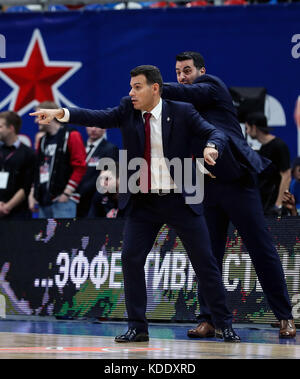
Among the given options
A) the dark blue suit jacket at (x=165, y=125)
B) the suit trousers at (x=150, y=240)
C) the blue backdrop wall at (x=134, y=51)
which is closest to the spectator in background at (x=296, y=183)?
the blue backdrop wall at (x=134, y=51)

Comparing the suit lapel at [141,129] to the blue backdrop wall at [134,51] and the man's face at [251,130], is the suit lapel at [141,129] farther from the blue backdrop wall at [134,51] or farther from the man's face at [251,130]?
the blue backdrop wall at [134,51]

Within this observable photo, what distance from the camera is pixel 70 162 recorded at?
9.44m

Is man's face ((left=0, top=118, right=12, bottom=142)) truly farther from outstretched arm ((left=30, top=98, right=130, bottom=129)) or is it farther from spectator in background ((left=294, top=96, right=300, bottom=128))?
outstretched arm ((left=30, top=98, right=130, bottom=129))

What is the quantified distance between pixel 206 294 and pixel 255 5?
15.7 ft

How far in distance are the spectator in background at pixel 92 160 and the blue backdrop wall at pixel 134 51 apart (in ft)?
2.73

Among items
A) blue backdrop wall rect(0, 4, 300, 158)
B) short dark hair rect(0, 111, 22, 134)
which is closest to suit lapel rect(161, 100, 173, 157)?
short dark hair rect(0, 111, 22, 134)

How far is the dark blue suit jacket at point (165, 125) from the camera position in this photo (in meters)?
6.05

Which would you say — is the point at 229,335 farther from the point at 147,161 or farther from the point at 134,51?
the point at 134,51

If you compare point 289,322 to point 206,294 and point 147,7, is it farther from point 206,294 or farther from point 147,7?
point 147,7

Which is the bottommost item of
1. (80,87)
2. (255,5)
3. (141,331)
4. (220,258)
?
(141,331)

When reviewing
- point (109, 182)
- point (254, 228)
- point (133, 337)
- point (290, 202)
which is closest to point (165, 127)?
point (254, 228)

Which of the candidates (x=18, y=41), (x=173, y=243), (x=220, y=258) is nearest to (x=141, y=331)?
(x=220, y=258)

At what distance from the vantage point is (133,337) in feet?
19.9

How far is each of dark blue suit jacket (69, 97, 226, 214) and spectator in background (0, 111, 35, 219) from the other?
3.51 metres
